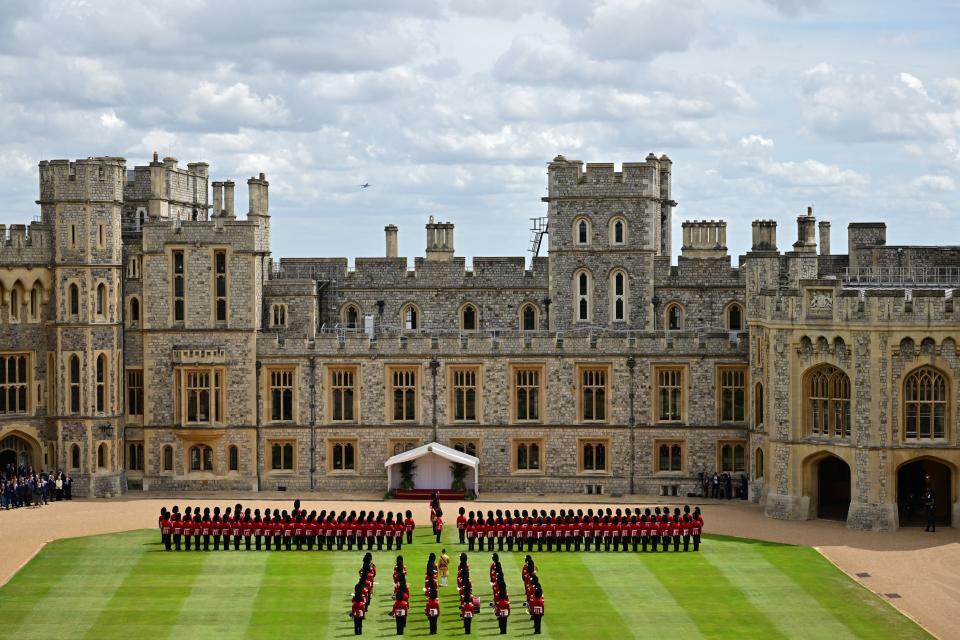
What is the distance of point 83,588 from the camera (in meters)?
48.6

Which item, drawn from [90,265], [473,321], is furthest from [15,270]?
[473,321]

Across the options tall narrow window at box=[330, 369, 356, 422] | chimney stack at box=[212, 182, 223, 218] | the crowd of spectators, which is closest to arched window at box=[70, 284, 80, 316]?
the crowd of spectators

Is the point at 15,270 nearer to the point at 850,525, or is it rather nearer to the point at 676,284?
the point at 676,284

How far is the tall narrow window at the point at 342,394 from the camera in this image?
6781 centimetres

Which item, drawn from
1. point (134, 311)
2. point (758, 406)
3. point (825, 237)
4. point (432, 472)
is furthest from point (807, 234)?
point (134, 311)

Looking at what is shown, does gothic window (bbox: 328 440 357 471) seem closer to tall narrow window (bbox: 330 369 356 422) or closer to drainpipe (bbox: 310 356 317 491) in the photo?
drainpipe (bbox: 310 356 317 491)

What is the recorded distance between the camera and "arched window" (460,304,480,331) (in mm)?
72500

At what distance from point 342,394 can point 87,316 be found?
34.8 feet

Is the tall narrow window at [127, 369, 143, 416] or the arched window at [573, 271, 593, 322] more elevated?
the arched window at [573, 271, 593, 322]

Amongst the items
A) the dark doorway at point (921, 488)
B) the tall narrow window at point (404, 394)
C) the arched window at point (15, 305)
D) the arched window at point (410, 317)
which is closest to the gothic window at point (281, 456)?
the tall narrow window at point (404, 394)

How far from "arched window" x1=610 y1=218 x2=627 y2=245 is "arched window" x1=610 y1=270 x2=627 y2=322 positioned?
130 cm

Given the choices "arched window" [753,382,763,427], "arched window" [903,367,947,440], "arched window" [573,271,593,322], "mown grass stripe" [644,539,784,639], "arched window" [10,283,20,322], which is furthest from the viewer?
"arched window" [573,271,593,322]

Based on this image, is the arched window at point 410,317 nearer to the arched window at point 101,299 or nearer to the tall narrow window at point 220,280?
the tall narrow window at point 220,280

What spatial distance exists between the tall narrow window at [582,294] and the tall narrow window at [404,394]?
26.9 feet
